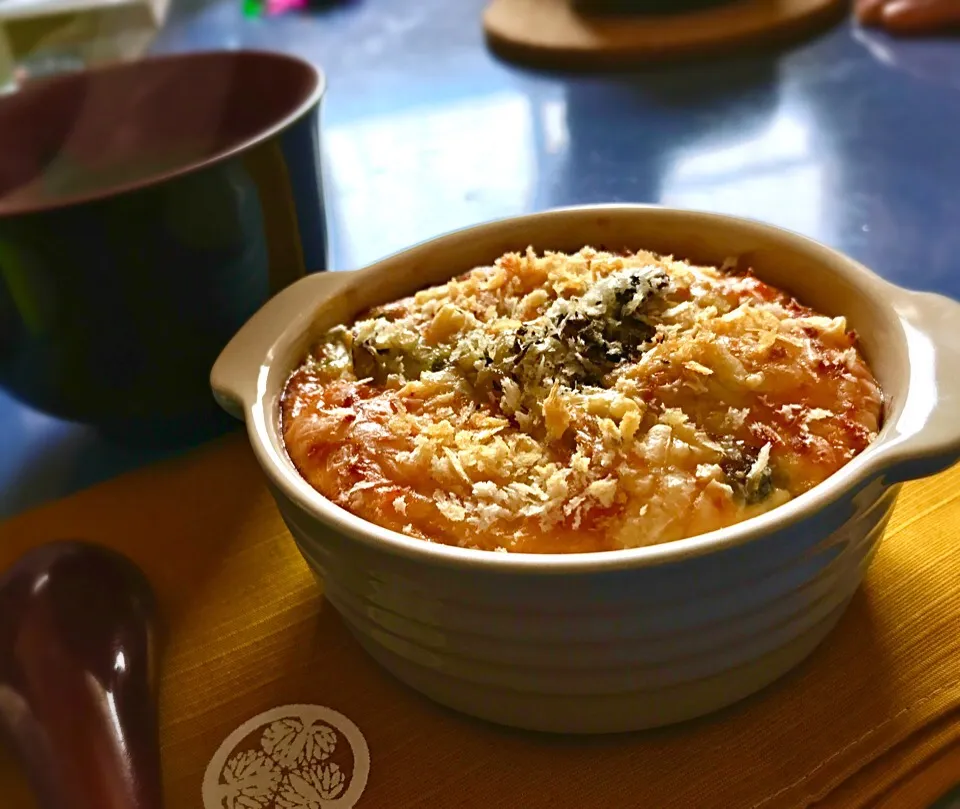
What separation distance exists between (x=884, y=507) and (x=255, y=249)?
55 centimetres

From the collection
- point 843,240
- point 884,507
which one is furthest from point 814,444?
point 843,240

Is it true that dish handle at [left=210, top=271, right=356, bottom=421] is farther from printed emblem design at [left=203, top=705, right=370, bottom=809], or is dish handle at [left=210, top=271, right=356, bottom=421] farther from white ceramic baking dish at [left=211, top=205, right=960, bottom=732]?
printed emblem design at [left=203, top=705, right=370, bottom=809]

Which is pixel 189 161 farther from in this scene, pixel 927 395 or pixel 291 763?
pixel 927 395

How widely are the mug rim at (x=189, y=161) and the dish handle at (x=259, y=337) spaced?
126mm

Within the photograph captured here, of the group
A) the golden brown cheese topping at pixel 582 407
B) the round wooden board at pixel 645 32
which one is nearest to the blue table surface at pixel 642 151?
the round wooden board at pixel 645 32

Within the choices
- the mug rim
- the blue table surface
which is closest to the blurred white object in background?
the blue table surface

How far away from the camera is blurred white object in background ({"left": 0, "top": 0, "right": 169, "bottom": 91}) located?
5.73 feet

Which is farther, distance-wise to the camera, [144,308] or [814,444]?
[144,308]

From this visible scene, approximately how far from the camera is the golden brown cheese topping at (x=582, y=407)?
575 mm

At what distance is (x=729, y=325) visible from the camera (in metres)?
0.67

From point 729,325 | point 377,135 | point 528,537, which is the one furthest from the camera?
point 377,135

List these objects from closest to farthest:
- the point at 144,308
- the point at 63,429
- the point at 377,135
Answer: the point at 144,308
the point at 63,429
the point at 377,135

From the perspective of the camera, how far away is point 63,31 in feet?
5.94

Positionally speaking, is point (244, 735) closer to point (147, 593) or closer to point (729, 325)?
point (147, 593)
